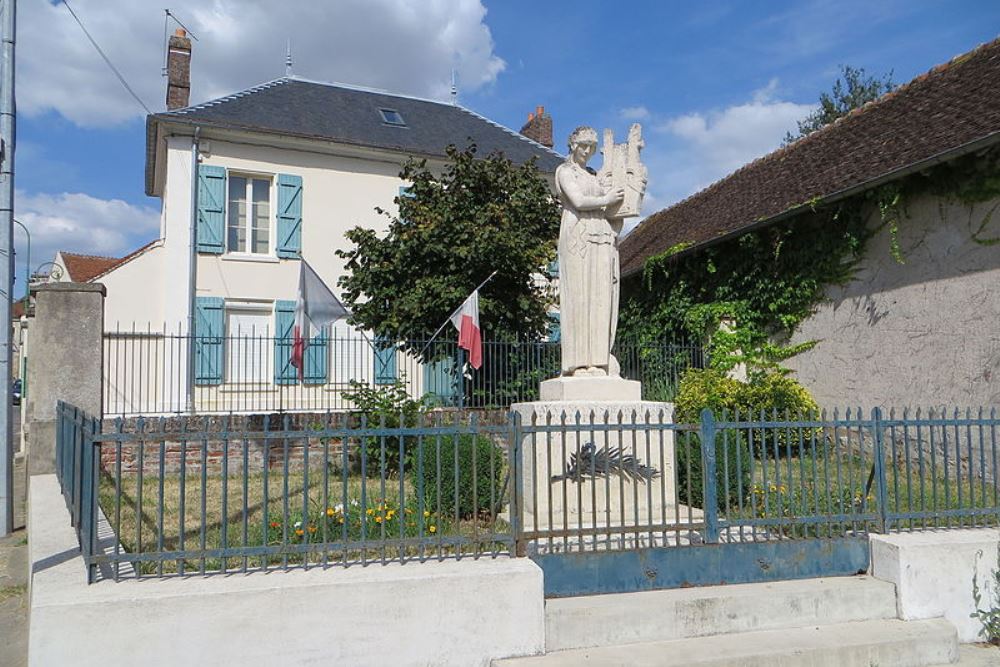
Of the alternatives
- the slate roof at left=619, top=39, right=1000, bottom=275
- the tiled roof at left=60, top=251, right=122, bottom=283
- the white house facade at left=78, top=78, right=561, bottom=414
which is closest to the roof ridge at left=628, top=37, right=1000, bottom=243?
the slate roof at left=619, top=39, right=1000, bottom=275

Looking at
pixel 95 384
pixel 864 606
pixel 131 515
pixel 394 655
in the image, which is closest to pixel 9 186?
pixel 95 384

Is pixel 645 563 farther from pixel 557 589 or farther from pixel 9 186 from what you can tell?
pixel 9 186

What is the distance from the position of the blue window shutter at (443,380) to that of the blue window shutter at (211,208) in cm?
526

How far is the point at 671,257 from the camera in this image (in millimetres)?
13875

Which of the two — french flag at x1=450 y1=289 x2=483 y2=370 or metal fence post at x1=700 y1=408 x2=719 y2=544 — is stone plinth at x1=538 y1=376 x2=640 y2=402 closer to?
metal fence post at x1=700 y1=408 x2=719 y2=544

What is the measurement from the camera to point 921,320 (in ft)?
31.2

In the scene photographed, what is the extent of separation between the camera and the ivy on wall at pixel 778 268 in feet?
29.9

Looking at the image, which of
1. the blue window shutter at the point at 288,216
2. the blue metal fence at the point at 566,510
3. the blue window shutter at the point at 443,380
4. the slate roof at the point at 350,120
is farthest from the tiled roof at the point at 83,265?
the blue metal fence at the point at 566,510

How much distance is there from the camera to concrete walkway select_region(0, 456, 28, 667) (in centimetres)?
440

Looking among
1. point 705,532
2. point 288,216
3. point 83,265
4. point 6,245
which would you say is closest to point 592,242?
point 705,532

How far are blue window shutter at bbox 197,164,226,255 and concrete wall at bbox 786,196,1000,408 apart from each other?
458 inches

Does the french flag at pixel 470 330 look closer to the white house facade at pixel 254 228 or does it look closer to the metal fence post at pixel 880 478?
the white house facade at pixel 254 228

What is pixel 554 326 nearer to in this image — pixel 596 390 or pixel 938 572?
pixel 596 390

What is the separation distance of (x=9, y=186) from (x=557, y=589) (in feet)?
23.6
